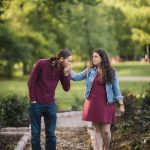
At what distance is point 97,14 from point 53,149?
44436 millimetres

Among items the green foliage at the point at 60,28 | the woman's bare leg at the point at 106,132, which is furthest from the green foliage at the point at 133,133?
the green foliage at the point at 60,28

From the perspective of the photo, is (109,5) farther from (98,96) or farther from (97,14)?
(98,96)

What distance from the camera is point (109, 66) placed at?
7.84 meters

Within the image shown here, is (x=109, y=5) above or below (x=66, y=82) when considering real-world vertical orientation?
above

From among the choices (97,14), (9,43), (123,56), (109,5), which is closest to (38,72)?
(9,43)

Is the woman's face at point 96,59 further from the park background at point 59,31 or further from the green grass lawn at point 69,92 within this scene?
the park background at point 59,31

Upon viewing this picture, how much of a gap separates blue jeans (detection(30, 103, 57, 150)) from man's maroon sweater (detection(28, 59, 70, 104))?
0.10 metres

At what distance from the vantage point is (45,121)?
26.2 feet

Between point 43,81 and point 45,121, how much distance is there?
26.2 inches

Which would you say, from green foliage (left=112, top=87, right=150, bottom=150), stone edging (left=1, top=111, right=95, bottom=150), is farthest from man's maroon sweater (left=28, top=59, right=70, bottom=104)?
stone edging (left=1, top=111, right=95, bottom=150)

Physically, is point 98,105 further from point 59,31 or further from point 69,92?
point 59,31

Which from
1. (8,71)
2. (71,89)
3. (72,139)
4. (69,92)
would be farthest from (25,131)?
(8,71)

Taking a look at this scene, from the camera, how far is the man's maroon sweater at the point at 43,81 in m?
7.70

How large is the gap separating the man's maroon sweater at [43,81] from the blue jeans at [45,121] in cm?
10
